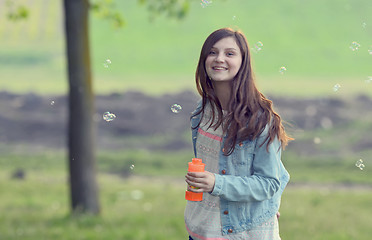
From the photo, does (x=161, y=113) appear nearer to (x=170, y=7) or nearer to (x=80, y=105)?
(x=170, y=7)

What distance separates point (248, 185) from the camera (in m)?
2.54

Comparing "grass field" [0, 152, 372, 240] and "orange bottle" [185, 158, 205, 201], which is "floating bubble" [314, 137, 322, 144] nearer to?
"grass field" [0, 152, 372, 240]

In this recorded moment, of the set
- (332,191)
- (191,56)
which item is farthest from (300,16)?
(332,191)

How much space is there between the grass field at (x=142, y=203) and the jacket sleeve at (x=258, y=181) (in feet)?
12.4

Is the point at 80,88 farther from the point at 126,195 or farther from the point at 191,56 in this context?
the point at 191,56

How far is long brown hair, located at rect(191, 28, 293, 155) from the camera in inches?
102

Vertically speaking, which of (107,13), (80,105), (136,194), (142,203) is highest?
(107,13)

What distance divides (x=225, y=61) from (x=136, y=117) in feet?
46.8

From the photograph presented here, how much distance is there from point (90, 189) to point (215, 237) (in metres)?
4.54

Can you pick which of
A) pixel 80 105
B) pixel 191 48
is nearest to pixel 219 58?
pixel 80 105

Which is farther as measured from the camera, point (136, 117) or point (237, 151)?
point (136, 117)

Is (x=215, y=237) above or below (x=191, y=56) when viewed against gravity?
above

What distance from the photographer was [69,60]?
6.85m

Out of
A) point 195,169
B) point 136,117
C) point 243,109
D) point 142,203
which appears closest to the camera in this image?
point 195,169
